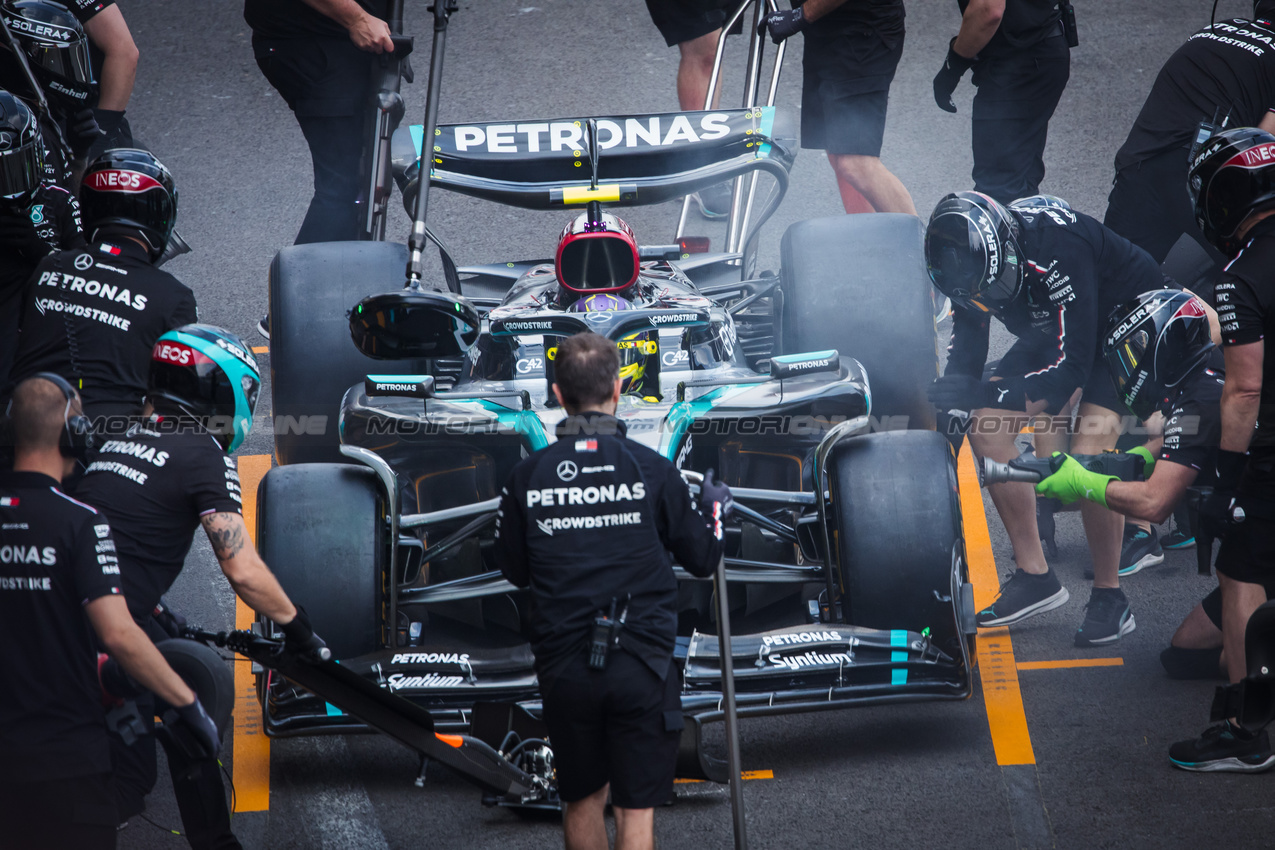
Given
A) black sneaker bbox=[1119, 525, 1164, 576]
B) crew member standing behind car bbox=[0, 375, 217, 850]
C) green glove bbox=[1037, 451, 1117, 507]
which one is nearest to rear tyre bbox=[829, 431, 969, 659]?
green glove bbox=[1037, 451, 1117, 507]

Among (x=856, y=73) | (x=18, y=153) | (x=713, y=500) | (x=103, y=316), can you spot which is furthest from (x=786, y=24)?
(x=713, y=500)

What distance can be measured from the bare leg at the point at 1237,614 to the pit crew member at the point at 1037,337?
0.73 meters

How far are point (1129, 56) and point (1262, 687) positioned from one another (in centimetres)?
731

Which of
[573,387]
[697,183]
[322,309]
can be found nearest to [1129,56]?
[697,183]

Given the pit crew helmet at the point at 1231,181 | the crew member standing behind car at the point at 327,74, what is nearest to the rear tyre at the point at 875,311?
the pit crew helmet at the point at 1231,181

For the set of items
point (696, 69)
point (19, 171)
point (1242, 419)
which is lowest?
point (1242, 419)

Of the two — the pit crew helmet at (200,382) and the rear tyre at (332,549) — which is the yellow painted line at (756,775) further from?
the pit crew helmet at (200,382)

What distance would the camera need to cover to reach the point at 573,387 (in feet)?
10.7

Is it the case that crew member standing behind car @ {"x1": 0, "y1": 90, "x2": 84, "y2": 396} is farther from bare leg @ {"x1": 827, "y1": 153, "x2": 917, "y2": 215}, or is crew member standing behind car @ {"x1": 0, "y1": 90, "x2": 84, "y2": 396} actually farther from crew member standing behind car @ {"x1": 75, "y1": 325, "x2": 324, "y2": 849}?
bare leg @ {"x1": 827, "y1": 153, "x2": 917, "y2": 215}

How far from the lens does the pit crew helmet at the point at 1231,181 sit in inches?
157

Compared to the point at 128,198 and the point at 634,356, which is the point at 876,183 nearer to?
the point at 634,356

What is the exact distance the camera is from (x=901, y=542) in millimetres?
4012

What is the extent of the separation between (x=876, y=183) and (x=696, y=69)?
1.64 metres

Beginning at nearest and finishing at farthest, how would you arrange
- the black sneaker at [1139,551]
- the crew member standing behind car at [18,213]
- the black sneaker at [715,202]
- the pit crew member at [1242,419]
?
the pit crew member at [1242,419]
the crew member standing behind car at [18,213]
the black sneaker at [1139,551]
the black sneaker at [715,202]
